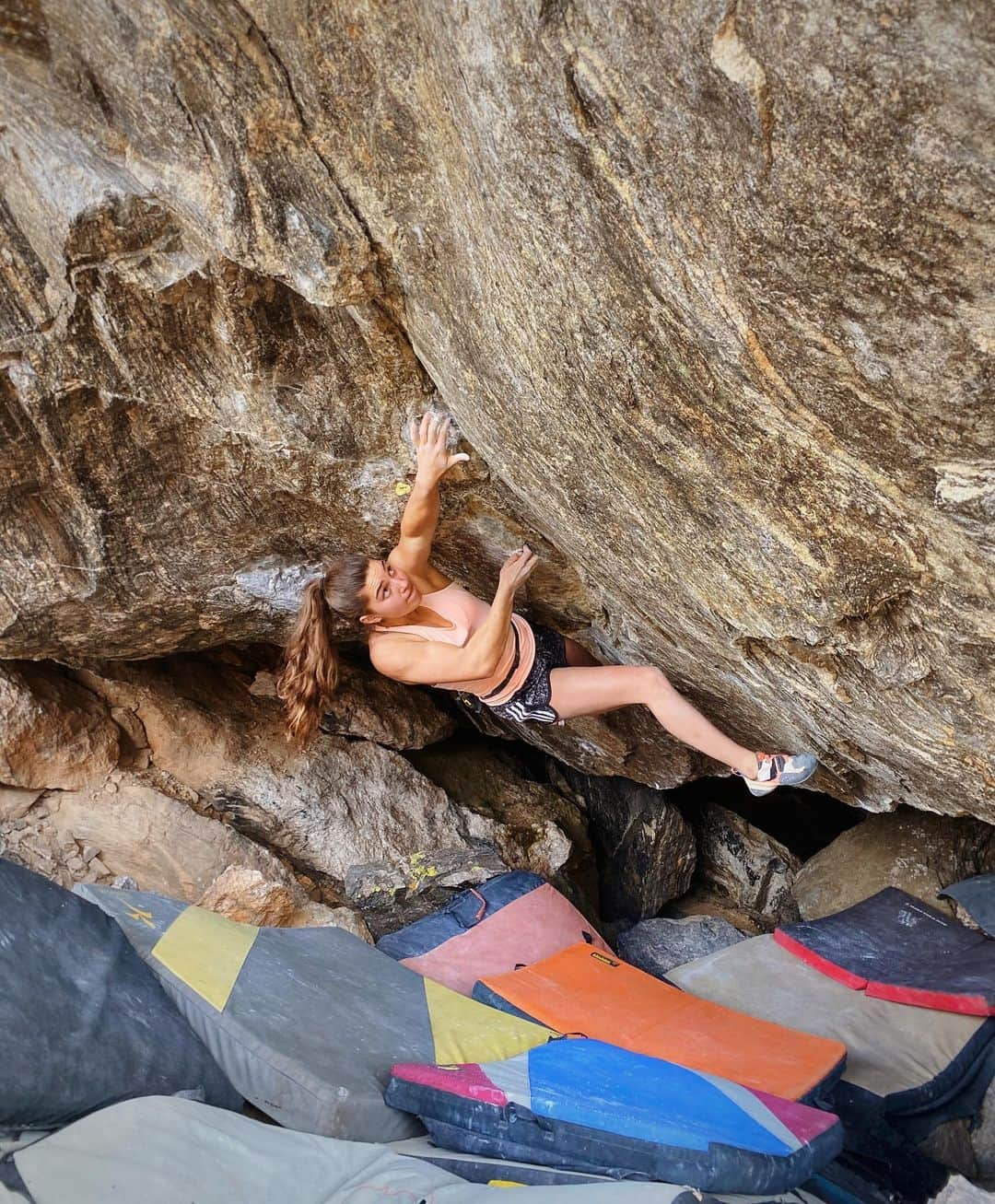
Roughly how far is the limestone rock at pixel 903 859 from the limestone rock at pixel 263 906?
3.30 meters

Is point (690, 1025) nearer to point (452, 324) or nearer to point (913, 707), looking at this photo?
point (913, 707)

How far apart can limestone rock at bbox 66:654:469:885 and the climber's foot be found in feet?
9.77

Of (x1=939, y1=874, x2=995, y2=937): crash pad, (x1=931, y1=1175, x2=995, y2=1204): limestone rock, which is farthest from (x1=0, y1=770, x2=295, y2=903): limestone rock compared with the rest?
(x1=939, y1=874, x2=995, y2=937): crash pad

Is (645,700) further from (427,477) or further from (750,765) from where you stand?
(427,477)

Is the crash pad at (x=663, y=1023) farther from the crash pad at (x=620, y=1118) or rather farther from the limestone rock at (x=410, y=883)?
the limestone rock at (x=410, y=883)

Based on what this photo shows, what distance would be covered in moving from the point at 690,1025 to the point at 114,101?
4.59m

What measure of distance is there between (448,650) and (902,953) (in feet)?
10.9

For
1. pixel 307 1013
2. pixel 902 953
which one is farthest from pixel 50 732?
pixel 902 953

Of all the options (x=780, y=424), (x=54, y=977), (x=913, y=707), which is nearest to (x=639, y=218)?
(x=780, y=424)

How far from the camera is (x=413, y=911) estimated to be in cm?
611

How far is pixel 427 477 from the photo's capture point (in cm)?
444

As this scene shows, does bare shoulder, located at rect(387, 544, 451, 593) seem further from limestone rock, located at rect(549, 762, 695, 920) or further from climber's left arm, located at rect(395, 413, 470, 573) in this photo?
limestone rock, located at rect(549, 762, 695, 920)

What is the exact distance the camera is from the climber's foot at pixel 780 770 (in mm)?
4328

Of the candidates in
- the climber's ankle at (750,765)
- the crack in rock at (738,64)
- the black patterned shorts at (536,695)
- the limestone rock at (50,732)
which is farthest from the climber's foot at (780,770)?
the limestone rock at (50,732)
